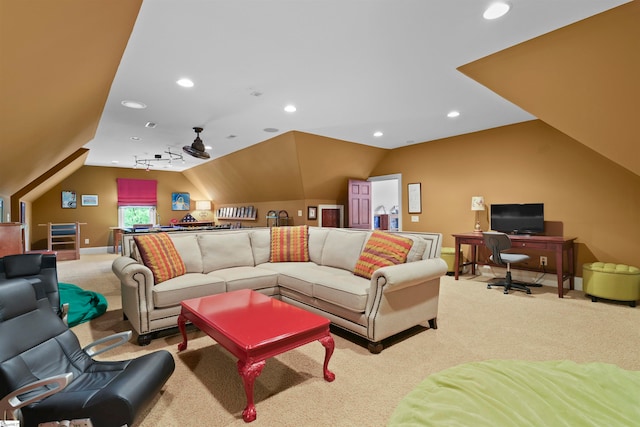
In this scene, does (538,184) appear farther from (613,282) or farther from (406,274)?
(406,274)

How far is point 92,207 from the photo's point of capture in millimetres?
9211

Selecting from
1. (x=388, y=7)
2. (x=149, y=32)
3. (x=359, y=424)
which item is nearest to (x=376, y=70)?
(x=388, y=7)

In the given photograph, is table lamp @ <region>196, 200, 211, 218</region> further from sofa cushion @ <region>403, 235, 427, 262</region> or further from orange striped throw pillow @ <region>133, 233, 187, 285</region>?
sofa cushion @ <region>403, 235, 427, 262</region>

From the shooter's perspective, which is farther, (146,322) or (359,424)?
(146,322)

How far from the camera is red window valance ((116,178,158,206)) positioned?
9586 millimetres

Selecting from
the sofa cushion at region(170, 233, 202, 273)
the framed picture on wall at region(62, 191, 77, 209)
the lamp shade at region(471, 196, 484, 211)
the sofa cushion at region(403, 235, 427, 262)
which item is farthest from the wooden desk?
the framed picture on wall at region(62, 191, 77, 209)

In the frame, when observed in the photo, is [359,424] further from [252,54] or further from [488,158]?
[488,158]

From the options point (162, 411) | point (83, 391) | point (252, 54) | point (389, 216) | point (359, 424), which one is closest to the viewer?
point (83, 391)

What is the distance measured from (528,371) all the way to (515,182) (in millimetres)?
4624

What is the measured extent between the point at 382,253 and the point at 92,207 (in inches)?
379

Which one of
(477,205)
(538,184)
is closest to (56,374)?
(477,205)

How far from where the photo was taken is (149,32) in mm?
2463

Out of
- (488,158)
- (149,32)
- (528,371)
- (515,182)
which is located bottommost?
(528,371)

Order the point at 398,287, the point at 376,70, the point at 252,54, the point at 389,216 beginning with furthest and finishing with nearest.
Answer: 1. the point at 389,216
2. the point at 376,70
3. the point at 252,54
4. the point at 398,287
